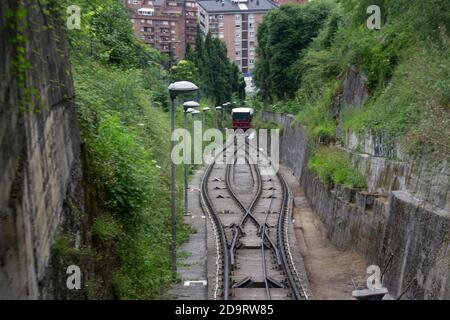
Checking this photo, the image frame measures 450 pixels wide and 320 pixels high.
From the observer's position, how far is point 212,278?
16.4m

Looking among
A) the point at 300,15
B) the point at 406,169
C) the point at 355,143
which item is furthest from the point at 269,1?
the point at 406,169

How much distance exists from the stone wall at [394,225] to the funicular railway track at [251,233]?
6.44 feet

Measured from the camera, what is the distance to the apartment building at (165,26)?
94312 mm

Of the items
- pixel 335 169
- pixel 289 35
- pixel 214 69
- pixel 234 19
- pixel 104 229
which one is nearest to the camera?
pixel 104 229

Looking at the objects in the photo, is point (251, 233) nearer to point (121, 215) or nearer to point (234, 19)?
point (121, 215)

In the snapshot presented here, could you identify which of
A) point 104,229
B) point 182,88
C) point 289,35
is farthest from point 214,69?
point 104,229

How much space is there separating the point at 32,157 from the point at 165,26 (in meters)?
90.1

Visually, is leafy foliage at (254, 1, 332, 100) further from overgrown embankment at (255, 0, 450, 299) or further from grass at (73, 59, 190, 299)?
grass at (73, 59, 190, 299)

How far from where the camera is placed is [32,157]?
7672 millimetres

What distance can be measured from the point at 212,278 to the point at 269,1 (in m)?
108

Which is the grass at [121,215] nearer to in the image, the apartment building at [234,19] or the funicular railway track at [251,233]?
the funicular railway track at [251,233]

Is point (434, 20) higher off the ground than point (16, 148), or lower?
higher

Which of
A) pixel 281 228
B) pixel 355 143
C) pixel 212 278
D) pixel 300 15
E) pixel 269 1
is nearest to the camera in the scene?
pixel 212 278
